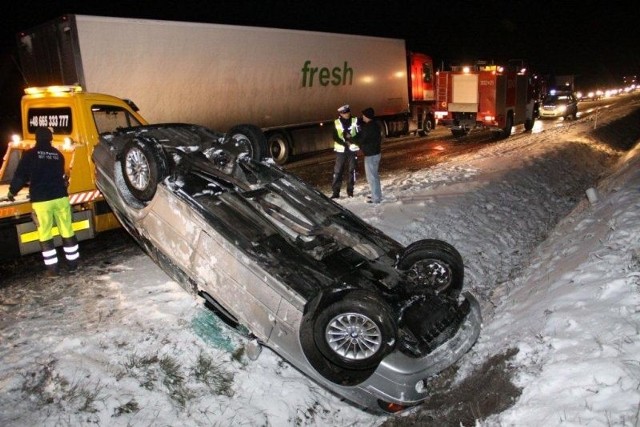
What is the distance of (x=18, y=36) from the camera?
1029 centimetres

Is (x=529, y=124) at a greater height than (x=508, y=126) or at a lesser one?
lesser

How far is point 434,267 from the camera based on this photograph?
4613mm

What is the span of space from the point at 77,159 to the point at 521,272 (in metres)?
6.16

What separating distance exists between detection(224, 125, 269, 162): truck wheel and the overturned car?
258 mm

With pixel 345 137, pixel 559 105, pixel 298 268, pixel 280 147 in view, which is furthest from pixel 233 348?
pixel 559 105

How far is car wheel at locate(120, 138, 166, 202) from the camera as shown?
4.54 m

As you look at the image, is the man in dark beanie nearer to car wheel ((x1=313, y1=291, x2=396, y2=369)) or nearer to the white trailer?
car wheel ((x1=313, y1=291, x2=396, y2=369))

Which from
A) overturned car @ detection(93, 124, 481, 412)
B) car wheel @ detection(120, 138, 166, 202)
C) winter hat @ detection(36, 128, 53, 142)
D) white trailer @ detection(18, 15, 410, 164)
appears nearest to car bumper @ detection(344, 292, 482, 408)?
overturned car @ detection(93, 124, 481, 412)

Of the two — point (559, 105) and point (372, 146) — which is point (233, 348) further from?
point (559, 105)

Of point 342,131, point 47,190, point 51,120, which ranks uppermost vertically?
point 51,120

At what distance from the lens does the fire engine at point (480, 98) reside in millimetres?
18297

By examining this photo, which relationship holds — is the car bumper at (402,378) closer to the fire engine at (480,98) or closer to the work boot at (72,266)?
the work boot at (72,266)

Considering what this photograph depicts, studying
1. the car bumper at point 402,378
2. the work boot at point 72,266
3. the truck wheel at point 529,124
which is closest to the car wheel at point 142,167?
the work boot at point 72,266

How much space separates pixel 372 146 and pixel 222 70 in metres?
6.09
